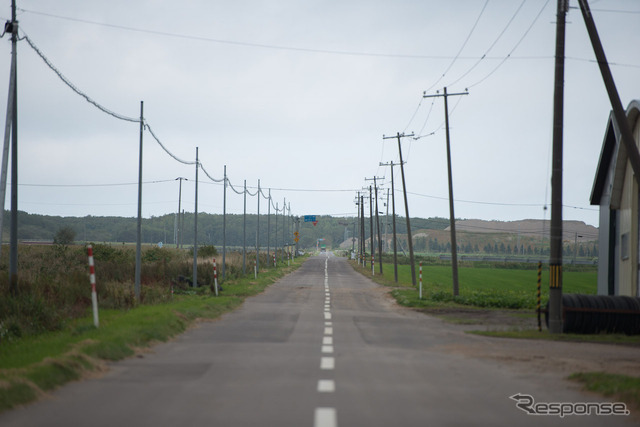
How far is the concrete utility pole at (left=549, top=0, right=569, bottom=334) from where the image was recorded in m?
17.0

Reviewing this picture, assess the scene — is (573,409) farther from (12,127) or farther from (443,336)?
(12,127)

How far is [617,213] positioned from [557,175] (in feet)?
39.5

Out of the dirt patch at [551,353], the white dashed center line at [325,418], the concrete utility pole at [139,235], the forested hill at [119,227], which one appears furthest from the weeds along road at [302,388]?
the forested hill at [119,227]

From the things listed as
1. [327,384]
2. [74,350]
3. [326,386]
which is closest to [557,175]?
[327,384]

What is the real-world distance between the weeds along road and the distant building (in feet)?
47.1

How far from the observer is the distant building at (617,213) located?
25.2 meters

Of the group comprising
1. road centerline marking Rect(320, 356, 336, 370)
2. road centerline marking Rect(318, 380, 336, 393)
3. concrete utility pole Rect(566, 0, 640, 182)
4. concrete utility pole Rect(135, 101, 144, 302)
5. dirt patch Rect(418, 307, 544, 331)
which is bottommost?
dirt patch Rect(418, 307, 544, 331)

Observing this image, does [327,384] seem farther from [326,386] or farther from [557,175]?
[557,175]

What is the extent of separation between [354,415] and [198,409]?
5.41ft

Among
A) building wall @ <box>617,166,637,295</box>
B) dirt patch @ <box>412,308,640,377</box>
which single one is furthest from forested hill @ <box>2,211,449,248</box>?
dirt patch @ <box>412,308,640,377</box>

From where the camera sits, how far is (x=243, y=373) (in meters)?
9.32

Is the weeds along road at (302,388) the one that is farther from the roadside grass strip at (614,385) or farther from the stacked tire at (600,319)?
the stacked tire at (600,319)

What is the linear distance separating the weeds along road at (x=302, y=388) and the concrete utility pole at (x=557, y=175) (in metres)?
4.06

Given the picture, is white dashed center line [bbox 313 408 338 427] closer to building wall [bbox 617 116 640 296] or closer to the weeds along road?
the weeds along road
